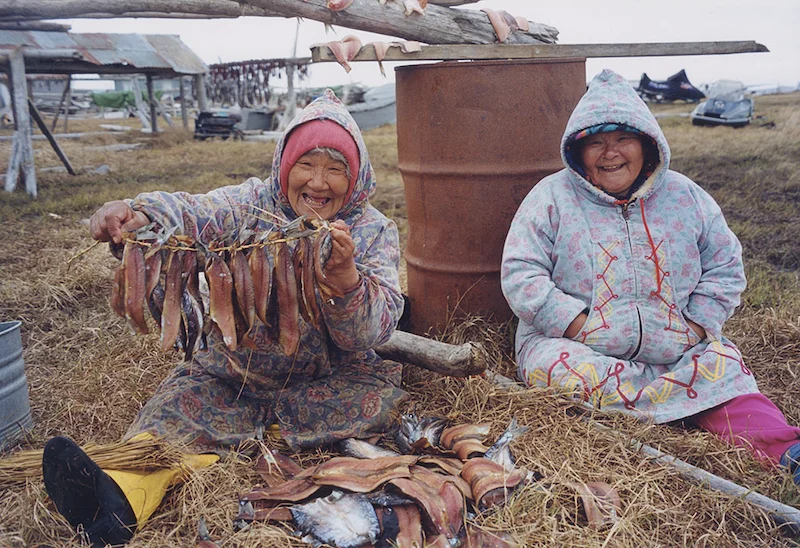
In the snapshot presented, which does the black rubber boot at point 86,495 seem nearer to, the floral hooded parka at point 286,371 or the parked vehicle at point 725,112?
the floral hooded parka at point 286,371

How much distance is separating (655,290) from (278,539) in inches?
77.6

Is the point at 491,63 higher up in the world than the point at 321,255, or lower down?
higher up

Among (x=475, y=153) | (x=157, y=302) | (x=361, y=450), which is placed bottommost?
(x=361, y=450)

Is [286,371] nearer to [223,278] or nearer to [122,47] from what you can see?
[223,278]

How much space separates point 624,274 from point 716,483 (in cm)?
100

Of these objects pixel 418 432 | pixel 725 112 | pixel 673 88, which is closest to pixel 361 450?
pixel 418 432

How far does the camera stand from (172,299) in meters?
2.19

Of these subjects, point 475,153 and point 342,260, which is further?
point 475,153

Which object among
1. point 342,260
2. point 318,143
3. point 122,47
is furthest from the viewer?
point 122,47

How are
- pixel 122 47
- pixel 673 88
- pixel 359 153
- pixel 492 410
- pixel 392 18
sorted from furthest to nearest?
pixel 673 88, pixel 122 47, pixel 392 18, pixel 492 410, pixel 359 153

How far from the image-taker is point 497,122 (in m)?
3.60

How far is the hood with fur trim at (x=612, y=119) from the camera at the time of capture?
308 cm

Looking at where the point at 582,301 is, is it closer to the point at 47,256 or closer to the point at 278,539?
the point at 278,539

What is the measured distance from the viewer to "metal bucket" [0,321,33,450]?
9.18ft
